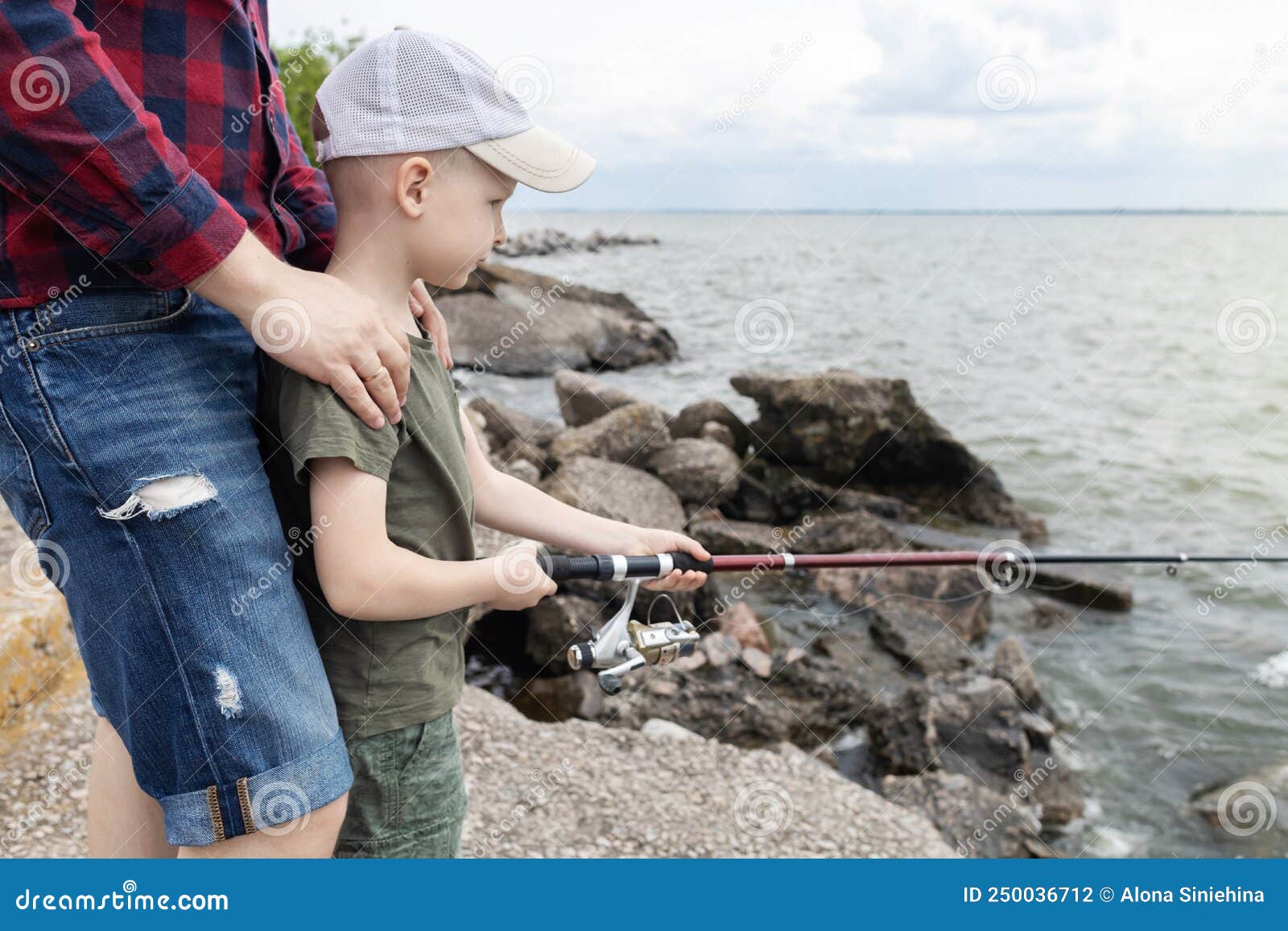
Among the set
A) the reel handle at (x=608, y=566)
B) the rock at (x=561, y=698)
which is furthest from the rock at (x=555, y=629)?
the reel handle at (x=608, y=566)

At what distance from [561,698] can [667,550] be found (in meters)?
3.65

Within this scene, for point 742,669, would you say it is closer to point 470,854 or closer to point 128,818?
point 470,854

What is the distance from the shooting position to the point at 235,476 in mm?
1624

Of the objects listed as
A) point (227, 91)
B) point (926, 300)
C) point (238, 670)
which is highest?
point (227, 91)

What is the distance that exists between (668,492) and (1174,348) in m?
16.1

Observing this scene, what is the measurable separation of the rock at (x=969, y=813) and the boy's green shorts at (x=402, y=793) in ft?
11.5

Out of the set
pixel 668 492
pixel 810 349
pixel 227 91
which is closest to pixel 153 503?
pixel 227 91

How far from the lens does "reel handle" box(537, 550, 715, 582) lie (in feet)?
6.86

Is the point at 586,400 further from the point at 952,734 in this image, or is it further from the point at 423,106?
the point at 423,106
